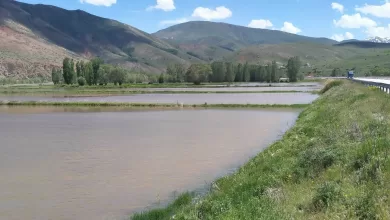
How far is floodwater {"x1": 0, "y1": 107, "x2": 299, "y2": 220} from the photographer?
17.9 m

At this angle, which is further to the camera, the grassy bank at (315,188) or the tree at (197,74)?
the tree at (197,74)

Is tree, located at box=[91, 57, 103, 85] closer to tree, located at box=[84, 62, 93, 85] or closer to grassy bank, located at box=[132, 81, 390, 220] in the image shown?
tree, located at box=[84, 62, 93, 85]

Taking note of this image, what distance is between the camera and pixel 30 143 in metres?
34.8

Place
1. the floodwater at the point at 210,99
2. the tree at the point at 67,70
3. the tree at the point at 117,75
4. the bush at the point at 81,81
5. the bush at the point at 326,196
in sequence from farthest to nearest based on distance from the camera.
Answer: the tree at the point at 117,75
the tree at the point at 67,70
the bush at the point at 81,81
the floodwater at the point at 210,99
the bush at the point at 326,196

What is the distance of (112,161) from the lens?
26.7m

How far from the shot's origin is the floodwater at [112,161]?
17922 millimetres

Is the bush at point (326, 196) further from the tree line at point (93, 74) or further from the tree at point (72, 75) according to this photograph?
the tree at point (72, 75)

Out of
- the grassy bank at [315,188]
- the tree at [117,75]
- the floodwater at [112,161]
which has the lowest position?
the floodwater at [112,161]

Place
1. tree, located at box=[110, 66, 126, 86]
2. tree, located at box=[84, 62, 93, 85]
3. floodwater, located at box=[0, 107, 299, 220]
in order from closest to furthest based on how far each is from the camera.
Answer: floodwater, located at box=[0, 107, 299, 220] → tree, located at box=[84, 62, 93, 85] → tree, located at box=[110, 66, 126, 86]

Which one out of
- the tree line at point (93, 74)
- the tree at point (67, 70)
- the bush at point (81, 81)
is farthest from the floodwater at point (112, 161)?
the tree at point (67, 70)

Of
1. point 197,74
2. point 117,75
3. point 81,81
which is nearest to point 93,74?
point 81,81

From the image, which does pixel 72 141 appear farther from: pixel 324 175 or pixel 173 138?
pixel 324 175

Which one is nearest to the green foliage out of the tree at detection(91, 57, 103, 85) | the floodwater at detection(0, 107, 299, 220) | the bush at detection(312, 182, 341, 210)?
the tree at detection(91, 57, 103, 85)

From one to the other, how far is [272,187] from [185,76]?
607 feet
